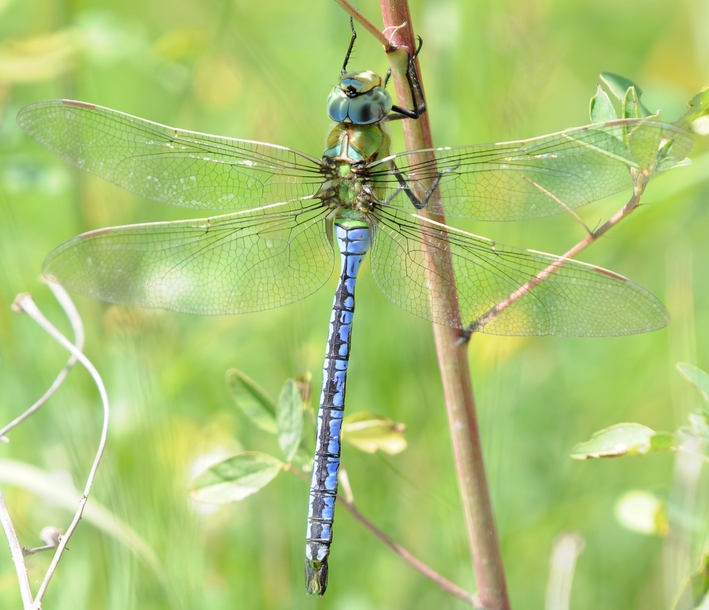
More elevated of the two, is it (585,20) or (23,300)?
(585,20)

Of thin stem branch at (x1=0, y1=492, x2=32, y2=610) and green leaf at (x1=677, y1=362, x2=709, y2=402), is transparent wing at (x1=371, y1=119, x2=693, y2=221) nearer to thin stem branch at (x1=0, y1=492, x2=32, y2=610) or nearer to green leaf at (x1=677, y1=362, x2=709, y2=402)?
green leaf at (x1=677, y1=362, x2=709, y2=402)

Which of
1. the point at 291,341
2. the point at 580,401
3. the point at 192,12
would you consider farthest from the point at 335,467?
the point at 192,12

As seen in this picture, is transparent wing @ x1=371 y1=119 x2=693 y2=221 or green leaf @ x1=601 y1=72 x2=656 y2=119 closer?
green leaf @ x1=601 y1=72 x2=656 y2=119

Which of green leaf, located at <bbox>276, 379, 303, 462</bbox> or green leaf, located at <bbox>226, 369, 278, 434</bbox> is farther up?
green leaf, located at <bbox>226, 369, 278, 434</bbox>

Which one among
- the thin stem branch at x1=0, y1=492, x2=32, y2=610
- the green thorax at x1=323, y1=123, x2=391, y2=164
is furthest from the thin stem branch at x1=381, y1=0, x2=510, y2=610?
the thin stem branch at x1=0, y1=492, x2=32, y2=610

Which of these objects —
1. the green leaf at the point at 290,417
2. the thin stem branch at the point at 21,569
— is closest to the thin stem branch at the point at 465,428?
the green leaf at the point at 290,417

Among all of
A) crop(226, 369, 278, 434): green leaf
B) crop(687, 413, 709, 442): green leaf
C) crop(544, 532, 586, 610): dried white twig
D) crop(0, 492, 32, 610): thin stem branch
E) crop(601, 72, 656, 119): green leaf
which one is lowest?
crop(0, 492, 32, 610): thin stem branch

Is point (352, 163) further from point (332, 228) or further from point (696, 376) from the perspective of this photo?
point (696, 376)

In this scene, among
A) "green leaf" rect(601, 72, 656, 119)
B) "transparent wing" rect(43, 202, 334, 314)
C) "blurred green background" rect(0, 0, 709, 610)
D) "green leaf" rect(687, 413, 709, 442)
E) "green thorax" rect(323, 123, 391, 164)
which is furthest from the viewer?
"blurred green background" rect(0, 0, 709, 610)

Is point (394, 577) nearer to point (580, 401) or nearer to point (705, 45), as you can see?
point (580, 401)
